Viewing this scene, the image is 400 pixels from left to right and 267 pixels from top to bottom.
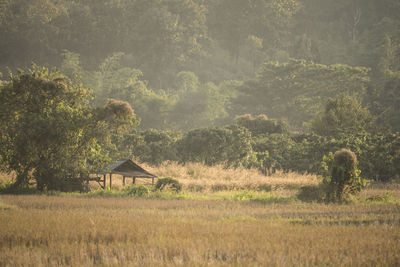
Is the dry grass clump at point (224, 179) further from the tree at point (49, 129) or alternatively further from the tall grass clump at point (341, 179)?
the tree at point (49, 129)

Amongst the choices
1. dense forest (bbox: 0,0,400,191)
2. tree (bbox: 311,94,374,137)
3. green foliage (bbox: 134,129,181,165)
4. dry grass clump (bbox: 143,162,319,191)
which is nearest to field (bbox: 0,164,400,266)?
dry grass clump (bbox: 143,162,319,191)

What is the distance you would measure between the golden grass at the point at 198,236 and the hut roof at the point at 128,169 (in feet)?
20.5

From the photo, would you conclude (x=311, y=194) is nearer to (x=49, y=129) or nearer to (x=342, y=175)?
(x=342, y=175)

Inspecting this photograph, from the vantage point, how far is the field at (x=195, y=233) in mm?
8547

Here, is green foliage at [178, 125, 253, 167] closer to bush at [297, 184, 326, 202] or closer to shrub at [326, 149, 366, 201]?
bush at [297, 184, 326, 202]

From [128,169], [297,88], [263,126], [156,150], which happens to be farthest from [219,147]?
[297,88]

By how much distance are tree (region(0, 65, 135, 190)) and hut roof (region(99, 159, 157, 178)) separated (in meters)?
0.70

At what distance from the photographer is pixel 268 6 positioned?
4053 inches

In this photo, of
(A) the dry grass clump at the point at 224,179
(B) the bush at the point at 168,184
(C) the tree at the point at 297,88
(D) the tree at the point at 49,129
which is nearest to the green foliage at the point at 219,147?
(A) the dry grass clump at the point at 224,179

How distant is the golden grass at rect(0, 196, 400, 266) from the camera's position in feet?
27.9

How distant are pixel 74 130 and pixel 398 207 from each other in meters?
13.1

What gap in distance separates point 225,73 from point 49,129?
76.1 meters

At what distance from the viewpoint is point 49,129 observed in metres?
A: 20.0

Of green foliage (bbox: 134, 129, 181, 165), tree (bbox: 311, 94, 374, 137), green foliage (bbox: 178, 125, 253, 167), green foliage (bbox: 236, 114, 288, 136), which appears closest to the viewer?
green foliage (bbox: 178, 125, 253, 167)
